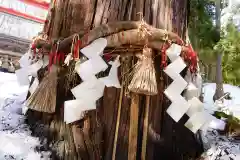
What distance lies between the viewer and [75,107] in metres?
1.13

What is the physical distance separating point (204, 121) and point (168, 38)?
0.38 metres

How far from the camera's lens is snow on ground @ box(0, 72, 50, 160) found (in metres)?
1.21

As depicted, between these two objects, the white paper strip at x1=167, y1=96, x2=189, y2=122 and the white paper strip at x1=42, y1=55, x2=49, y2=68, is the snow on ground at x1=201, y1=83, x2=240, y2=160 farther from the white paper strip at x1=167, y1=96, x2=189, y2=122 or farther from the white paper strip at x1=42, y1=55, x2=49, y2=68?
the white paper strip at x1=42, y1=55, x2=49, y2=68

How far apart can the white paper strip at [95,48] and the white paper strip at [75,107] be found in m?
0.18

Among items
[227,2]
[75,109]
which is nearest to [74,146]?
[75,109]

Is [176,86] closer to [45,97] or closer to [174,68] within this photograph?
[174,68]

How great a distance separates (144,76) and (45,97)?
1.32 feet

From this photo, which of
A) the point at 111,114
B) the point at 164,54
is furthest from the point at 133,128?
the point at 164,54

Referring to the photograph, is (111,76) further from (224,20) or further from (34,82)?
(224,20)

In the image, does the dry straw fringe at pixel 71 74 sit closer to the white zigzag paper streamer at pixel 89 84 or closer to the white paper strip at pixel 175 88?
the white zigzag paper streamer at pixel 89 84

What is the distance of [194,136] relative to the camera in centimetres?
142

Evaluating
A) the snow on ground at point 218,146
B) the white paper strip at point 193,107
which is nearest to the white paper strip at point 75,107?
the white paper strip at point 193,107

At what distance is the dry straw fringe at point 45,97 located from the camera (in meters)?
1.18

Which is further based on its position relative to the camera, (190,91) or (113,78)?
(190,91)
